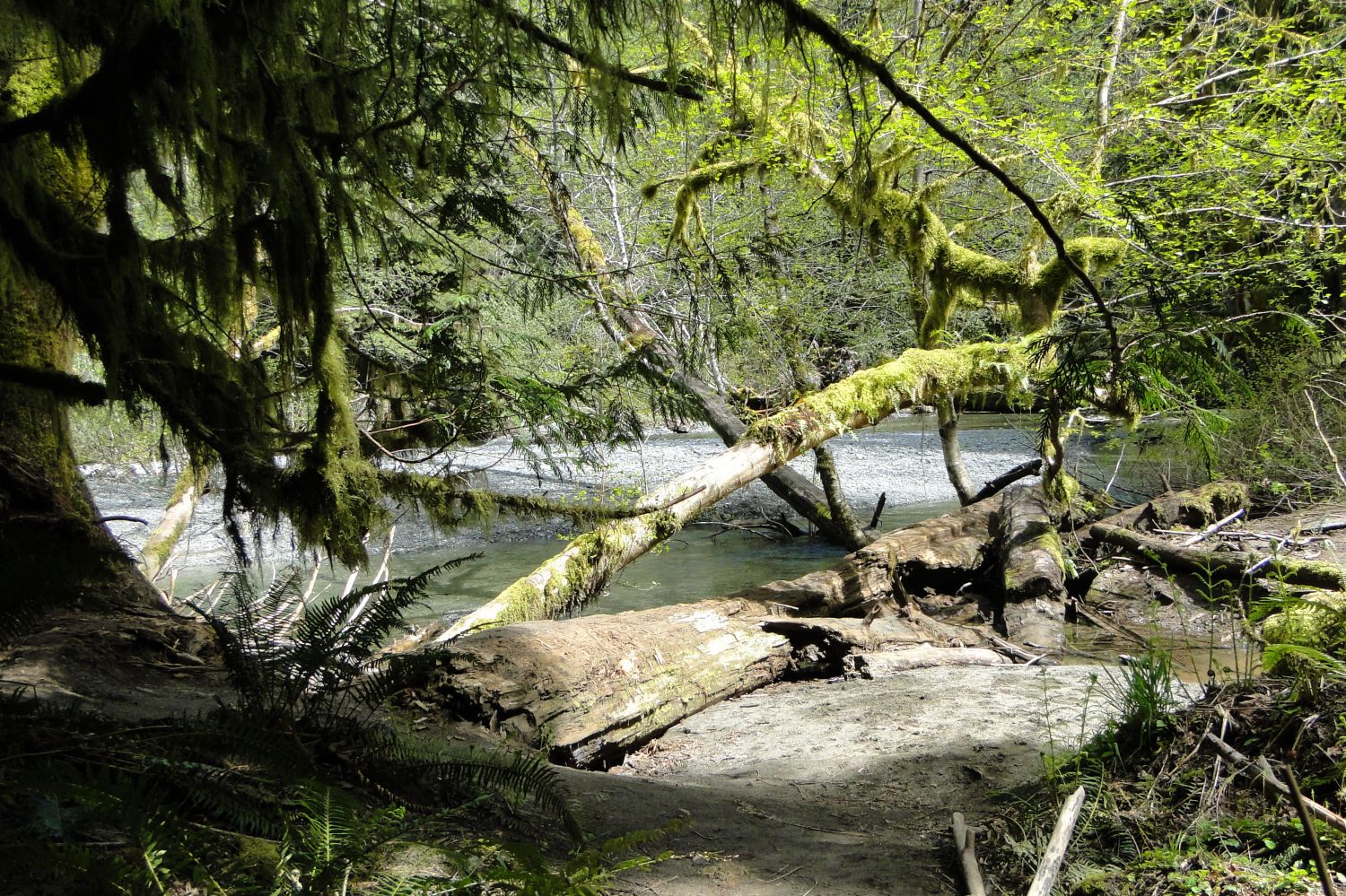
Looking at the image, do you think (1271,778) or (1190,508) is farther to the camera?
(1190,508)

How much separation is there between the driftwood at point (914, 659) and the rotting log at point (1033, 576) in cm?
74

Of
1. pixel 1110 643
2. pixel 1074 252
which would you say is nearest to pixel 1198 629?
pixel 1110 643

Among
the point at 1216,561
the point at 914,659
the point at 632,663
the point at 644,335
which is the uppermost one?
the point at 644,335

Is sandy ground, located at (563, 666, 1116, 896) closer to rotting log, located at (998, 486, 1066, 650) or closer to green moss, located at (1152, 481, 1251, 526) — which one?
rotting log, located at (998, 486, 1066, 650)

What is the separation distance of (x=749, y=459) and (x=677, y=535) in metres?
6.25

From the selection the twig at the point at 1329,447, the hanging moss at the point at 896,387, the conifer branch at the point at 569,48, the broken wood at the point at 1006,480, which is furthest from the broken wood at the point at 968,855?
the broken wood at the point at 1006,480

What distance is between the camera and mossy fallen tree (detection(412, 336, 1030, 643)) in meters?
6.89

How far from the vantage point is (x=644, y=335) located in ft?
32.1

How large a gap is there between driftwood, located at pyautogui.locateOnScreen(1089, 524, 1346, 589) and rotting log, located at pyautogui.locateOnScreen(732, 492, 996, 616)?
4.39ft

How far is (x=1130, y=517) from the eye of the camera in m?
10.3

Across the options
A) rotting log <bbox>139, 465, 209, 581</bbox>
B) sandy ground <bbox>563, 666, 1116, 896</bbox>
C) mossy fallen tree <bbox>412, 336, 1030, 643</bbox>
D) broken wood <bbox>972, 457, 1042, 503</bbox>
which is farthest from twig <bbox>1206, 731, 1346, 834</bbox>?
broken wood <bbox>972, 457, 1042, 503</bbox>

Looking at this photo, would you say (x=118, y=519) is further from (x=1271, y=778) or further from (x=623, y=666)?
(x=1271, y=778)

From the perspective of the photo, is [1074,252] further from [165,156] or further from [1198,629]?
[165,156]

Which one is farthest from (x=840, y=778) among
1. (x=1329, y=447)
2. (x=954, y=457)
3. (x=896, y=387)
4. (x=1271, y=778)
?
(x=954, y=457)
